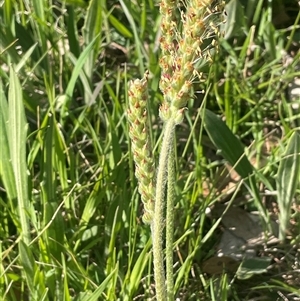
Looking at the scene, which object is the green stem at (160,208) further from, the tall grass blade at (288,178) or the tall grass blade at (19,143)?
the tall grass blade at (288,178)

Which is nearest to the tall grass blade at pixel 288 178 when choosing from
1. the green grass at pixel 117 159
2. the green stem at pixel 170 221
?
the green grass at pixel 117 159

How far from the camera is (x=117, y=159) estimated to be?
1714 millimetres

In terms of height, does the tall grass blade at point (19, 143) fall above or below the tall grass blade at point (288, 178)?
above

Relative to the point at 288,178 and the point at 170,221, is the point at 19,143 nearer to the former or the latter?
the point at 170,221

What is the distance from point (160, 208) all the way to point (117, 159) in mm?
619

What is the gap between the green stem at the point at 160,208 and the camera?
1.03 metres

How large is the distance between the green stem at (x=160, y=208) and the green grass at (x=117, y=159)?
0.51 ft

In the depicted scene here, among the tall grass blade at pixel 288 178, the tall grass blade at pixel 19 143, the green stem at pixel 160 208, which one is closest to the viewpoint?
the green stem at pixel 160 208

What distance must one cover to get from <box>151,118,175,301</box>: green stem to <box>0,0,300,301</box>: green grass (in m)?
0.16

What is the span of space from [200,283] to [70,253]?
15.4 inches

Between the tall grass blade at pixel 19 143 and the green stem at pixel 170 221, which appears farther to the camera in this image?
the tall grass blade at pixel 19 143

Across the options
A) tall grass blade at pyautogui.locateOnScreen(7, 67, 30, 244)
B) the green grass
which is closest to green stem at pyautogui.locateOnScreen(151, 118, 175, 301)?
the green grass

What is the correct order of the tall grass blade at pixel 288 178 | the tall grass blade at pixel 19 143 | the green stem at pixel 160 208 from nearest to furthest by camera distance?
the green stem at pixel 160 208
the tall grass blade at pixel 19 143
the tall grass blade at pixel 288 178

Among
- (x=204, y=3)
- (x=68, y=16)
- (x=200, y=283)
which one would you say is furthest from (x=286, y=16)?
(x=204, y=3)
